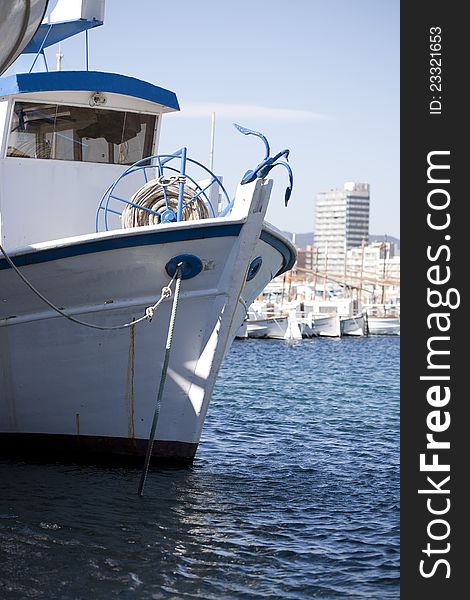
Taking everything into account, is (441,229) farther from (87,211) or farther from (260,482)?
(87,211)

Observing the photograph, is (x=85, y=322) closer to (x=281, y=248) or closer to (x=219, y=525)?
(x=281, y=248)

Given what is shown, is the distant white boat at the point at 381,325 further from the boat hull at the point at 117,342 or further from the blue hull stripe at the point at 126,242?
the blue hull stripe at the point at 126,242

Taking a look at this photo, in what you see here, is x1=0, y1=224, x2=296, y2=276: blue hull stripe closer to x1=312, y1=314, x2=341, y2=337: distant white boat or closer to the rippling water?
the rippling water

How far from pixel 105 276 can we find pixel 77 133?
2552 millimetres

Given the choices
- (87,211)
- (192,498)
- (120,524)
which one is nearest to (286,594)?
(120,524)

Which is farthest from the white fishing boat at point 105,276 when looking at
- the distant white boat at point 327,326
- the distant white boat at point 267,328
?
the distant white boat at point 327,326

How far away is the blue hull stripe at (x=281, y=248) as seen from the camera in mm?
10641

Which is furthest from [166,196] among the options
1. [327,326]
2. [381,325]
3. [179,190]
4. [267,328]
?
[381,325]

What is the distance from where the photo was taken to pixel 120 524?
8906 millimetres

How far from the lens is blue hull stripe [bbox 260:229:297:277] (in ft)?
34.9

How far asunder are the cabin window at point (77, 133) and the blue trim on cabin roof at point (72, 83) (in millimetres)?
259

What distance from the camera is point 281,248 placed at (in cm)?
1132

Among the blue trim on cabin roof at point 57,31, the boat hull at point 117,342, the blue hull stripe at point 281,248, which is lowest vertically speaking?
the boat hull at point 117,342

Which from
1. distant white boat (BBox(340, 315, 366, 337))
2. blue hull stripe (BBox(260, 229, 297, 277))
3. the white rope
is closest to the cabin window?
the white rope
